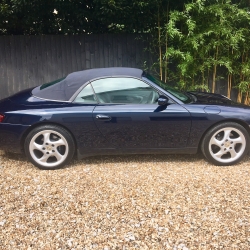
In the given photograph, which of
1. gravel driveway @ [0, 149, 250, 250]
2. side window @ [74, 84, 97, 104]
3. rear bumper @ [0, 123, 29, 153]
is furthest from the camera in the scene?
side window @ [74, 84, 97, 104]

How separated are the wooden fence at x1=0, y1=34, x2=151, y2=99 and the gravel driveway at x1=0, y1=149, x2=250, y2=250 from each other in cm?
332

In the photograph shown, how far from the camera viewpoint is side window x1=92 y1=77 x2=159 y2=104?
3.57 meters

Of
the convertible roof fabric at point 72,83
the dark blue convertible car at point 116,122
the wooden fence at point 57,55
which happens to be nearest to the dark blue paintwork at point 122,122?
the dark blue convertible car at point 116,122

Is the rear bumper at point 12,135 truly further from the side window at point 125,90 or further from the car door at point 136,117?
the side window at point 125,90

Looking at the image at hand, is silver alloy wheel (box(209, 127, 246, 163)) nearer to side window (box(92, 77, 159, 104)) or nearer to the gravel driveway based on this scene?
the gravel driveway

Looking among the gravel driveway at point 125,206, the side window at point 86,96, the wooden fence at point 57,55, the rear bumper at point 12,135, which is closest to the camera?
the gravel driveway at point 125,206

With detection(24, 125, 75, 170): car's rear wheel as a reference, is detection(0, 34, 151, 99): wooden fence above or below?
above

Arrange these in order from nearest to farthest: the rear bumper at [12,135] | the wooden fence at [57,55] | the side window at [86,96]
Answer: the rear bumper at [12,135] → the side window at [86,96] → the wooden fence at [57,55]

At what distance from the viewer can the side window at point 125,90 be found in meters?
3.57

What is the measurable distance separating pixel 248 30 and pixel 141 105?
349cm

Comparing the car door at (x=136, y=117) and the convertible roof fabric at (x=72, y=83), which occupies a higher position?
the convertible roof fabric at (x=72, y=83)

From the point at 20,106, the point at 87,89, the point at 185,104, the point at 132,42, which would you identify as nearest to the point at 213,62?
the point at 132,42

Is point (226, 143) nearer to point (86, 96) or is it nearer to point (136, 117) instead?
point (136, 117)

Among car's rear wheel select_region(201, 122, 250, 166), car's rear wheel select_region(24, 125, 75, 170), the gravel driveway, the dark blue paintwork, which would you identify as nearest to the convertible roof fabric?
the dark blue paintwork
